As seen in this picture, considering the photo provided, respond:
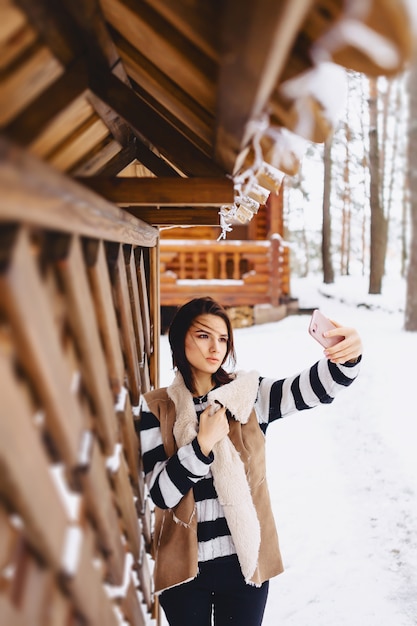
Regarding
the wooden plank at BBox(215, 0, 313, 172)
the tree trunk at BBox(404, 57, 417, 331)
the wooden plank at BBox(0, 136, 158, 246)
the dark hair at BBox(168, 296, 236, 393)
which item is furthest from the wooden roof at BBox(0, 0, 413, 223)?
the tree trunk at BBox(404, 57, 417, 331)

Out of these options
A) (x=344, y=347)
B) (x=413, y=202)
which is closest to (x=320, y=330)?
(x=344, y=347)

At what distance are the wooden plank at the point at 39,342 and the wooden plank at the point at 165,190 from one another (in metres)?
0.67

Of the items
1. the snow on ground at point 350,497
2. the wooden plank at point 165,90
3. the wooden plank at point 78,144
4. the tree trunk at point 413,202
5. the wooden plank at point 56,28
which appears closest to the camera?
the wooden plank at point 56,28

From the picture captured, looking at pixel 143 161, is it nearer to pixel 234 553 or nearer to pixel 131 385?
pixel 131 385

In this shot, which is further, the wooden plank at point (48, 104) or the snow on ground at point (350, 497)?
the snow on ground at point (350, 497)

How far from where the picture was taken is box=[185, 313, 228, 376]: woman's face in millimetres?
1984

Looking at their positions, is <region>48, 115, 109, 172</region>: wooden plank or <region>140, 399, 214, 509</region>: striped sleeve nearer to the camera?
<region>48, 115, 109, 172</region>: wooden plank

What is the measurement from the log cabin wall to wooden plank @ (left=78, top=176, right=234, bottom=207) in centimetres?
14

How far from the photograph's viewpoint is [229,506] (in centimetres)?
185

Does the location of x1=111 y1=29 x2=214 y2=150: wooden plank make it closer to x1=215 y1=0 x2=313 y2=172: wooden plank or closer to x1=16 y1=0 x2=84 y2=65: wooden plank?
x1=16 y1=0 x2=84 y2=65: wooden plank

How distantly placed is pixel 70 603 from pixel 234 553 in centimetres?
108

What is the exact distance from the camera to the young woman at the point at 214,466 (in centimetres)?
183

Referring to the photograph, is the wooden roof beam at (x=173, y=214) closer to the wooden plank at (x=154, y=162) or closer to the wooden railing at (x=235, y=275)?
the wooden plank at (x=154, y=162)

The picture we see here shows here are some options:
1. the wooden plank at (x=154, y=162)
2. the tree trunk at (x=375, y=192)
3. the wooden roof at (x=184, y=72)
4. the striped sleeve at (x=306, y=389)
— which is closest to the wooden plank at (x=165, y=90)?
the wooden roof at (x=184, y=72)
